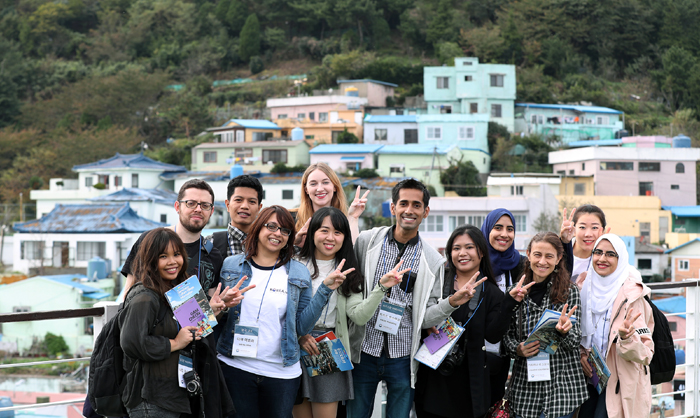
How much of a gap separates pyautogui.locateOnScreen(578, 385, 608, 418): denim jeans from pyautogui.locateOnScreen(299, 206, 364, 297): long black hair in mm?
1273

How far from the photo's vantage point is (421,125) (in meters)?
33.8

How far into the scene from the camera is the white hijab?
10.5 feet

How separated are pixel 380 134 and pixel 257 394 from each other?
31287mm

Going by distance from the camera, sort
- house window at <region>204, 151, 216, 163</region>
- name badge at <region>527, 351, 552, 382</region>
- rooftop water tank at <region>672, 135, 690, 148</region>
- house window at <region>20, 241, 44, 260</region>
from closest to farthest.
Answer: name badge at <region>527, 351, 552, 382</region>
house window at <region>20, 241, 44, 260</region>
rooftop water tank at <region>672, 135, 690, 148</region>
house window at <region>204, 151, 216, 163</region>

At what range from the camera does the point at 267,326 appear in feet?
9.41

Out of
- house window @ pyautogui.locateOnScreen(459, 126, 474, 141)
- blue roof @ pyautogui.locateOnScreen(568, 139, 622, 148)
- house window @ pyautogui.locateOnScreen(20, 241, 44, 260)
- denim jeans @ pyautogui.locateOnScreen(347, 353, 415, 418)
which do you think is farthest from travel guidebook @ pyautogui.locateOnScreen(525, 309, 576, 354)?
blue roof @ pyautogui.locateOnScreen(568, 139, 622, 148)

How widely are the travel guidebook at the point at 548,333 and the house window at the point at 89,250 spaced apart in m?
22.3

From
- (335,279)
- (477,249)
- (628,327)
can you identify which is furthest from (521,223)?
(335,279)

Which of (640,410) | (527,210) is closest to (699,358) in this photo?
(640,410)

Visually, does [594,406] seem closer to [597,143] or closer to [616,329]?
[616,329]

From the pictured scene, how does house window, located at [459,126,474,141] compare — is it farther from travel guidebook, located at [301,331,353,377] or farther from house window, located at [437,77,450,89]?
travel guidebook, located at [301,331,353,377]

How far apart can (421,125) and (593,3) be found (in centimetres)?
2190

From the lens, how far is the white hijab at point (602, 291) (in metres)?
3.19

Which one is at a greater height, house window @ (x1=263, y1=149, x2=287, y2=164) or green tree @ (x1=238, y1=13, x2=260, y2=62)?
green tree @ (x1=238, y1=13, x2=260, y2=62)
